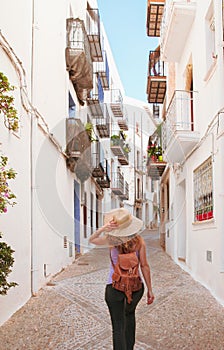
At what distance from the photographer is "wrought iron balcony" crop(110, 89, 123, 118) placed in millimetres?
26692

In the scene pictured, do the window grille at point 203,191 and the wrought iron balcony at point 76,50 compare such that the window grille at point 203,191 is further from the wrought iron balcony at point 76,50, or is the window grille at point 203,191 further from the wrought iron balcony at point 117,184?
the wrought iron balcony at point 117,184

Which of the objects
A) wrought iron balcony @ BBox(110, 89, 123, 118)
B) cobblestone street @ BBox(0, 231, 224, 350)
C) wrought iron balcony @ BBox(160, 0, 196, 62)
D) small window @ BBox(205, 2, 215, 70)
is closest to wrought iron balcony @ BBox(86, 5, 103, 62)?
wrought iron balcony @ BBox(160, 0, 196, 62)

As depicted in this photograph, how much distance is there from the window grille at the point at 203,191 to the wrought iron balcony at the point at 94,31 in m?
8.56

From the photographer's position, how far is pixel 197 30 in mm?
9352

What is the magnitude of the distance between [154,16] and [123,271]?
13152mm

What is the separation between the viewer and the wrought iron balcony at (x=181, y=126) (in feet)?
31.1

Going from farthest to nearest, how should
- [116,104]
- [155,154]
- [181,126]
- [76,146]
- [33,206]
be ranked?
[116,104] < [155,154] < [76,146] < [181,126] < [33,206]

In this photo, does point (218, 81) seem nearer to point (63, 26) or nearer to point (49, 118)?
point (49, 118)

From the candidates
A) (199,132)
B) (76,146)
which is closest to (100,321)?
(199,132)

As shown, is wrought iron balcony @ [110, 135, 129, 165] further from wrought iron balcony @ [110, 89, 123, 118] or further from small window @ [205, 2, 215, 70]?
small window @ [205, 2, 215, 70]

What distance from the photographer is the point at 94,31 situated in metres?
18.3

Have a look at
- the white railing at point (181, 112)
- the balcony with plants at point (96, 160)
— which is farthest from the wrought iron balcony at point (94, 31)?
the white railing at point (181, 112)

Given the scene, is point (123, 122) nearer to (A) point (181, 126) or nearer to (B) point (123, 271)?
(A) point (181, 126)

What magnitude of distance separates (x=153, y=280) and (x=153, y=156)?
7914mm
